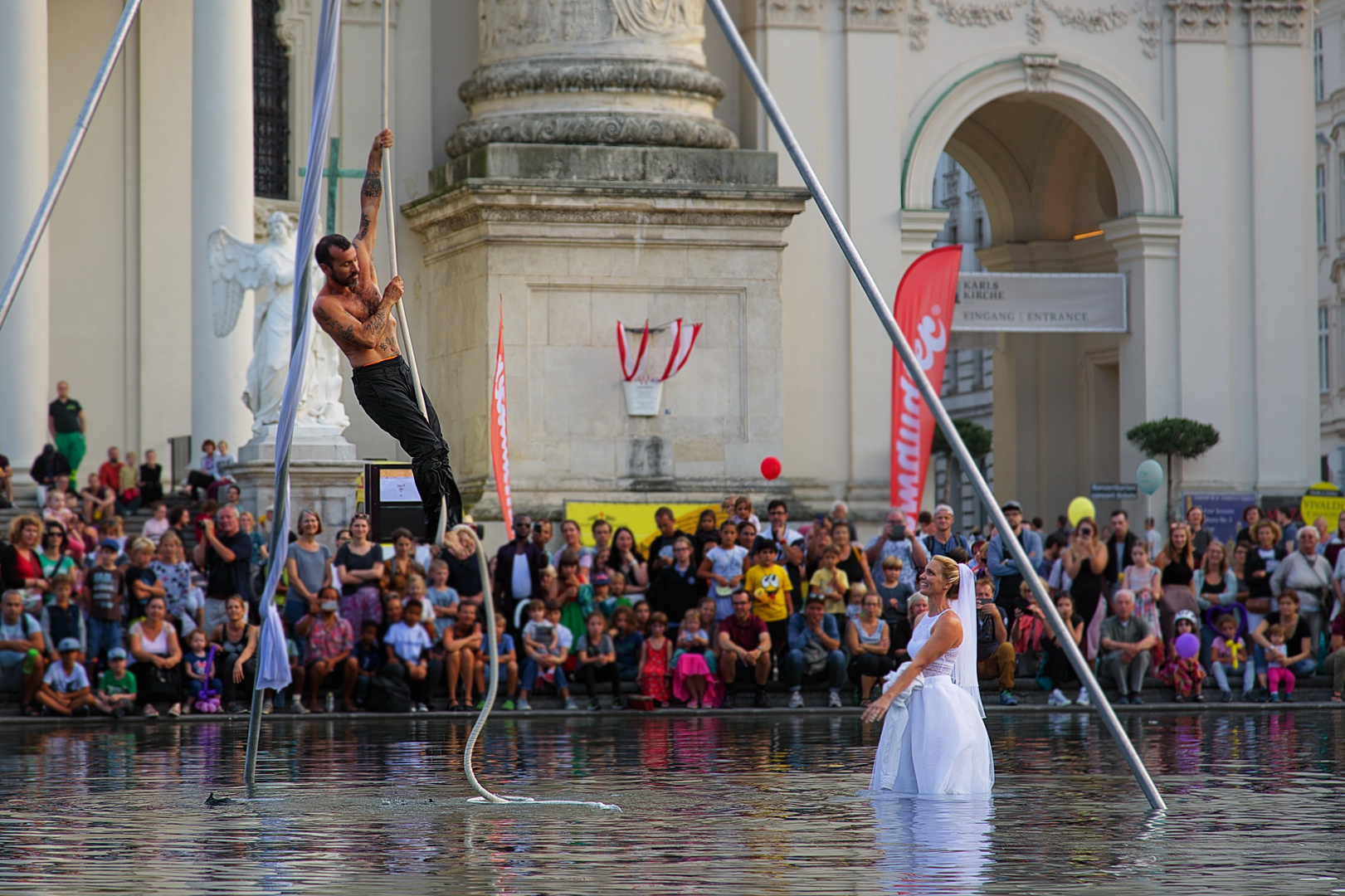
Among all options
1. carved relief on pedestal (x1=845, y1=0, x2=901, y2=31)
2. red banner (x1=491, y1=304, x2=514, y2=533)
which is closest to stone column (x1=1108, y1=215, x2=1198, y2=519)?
carved relief on pedestal (x1=845, y1=0, x2=901, y2=31)

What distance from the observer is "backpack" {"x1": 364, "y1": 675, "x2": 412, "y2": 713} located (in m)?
20.5

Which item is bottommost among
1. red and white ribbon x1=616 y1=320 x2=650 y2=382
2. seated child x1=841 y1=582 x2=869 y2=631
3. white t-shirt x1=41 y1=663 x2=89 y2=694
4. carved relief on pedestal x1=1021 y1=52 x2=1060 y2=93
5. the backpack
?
the backpack

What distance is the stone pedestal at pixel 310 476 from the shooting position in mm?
23266

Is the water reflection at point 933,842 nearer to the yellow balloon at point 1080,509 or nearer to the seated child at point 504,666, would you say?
the seated child at point 504,666

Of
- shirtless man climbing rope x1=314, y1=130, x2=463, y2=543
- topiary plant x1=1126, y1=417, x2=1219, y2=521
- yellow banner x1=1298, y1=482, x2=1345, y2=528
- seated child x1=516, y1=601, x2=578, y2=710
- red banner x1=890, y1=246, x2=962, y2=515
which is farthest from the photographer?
topiary plant x1=1126, y1=417, x2=1219, y2=521

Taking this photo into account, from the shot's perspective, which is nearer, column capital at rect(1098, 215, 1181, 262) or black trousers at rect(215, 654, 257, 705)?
black trousers at rect(215, 654, 257, 705)

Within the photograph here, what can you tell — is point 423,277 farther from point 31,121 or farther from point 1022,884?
point 1022,884

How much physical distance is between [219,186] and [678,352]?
6.33 m

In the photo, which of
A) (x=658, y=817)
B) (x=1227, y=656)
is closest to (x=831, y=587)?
(x=1227, y=656)

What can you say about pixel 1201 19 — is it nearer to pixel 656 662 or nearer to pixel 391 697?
pixel 656 662

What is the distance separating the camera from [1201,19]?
36.2 meters

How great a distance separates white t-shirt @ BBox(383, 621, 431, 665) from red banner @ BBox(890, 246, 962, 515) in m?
6.18

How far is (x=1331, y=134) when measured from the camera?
177 feet

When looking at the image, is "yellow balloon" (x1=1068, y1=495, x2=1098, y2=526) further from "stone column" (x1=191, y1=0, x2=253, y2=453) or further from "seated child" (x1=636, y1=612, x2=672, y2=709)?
"stone column" (x1=191, y1=0, x2=253, y2=453)
